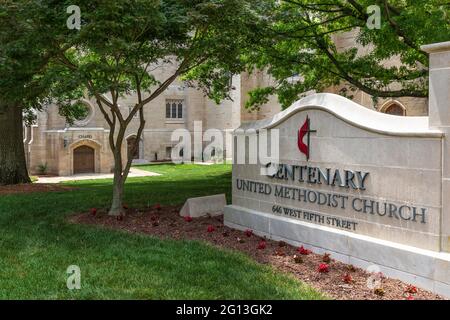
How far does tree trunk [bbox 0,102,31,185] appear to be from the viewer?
1902 centimetres

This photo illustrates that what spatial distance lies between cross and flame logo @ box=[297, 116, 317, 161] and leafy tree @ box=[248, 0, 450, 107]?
3.43 m

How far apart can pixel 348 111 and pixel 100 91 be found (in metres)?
4.64

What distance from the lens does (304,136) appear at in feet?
25.9

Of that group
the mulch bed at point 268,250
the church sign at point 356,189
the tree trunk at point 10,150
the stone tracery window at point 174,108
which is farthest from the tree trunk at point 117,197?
the stone tracery window at point 174,108

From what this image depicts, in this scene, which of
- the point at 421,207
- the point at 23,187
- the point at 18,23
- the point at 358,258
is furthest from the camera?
the point at 23,187

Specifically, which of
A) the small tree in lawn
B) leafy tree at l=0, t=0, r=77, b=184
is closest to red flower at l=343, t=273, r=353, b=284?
the small tree in lawn

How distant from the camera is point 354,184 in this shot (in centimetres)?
703

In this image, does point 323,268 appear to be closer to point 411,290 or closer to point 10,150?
point 411,290

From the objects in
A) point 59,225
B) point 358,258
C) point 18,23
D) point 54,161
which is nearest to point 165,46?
point 18,23

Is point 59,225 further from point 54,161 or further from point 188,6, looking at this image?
point 54,161

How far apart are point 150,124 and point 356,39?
2651 cm

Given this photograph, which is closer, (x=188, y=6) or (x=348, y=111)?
(x=348, y=111)

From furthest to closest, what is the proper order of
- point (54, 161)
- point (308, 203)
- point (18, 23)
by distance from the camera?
point (54, 161) < point (18, 23) < point (308, 203)

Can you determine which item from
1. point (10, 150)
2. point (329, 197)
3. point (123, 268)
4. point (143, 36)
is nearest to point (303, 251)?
A: point (329, 197)
